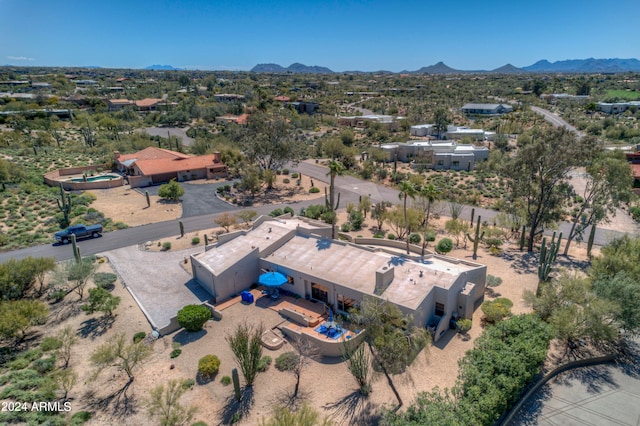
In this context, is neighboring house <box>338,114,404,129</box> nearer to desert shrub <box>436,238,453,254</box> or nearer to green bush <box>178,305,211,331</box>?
desert shrub <box>436,238,453,254</box>

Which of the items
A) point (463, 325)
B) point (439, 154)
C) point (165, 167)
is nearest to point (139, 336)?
point (463, 325)

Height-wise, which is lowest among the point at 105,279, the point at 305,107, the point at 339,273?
the point at 105,279

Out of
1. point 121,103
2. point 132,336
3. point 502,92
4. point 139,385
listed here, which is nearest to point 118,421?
point 139,385

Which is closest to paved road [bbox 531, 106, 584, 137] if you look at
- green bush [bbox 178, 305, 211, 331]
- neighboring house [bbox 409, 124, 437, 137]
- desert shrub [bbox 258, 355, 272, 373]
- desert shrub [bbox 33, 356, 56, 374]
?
neighboring house [bbox 409, 124, 437, 137]

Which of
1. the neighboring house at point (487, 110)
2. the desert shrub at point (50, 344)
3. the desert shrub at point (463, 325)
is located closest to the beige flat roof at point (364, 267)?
the desert shrub at point (463, 325)

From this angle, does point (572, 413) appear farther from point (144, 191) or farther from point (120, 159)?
point (120, 159)

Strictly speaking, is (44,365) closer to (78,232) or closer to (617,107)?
(78,232)
